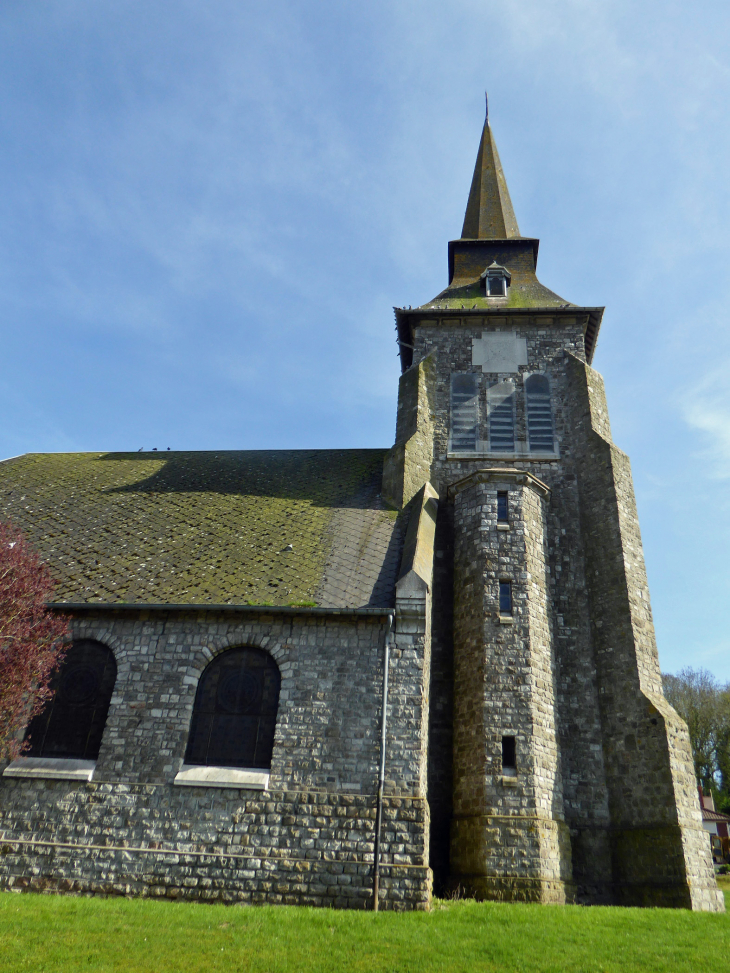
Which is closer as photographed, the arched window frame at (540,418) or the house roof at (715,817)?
the arched window frame at (540,418)

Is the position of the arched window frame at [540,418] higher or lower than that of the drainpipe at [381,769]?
higher

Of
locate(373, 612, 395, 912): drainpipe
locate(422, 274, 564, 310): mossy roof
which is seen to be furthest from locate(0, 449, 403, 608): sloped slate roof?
locate(422, 274, 564, 310): mossy roof

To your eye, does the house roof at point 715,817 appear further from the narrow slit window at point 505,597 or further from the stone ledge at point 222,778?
the stone ledge at point 222,778

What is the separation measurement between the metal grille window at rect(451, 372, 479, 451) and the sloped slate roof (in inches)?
96.5

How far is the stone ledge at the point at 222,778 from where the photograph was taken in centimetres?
1123

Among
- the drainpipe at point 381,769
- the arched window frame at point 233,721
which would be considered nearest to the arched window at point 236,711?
the arched window frame at point 233,721

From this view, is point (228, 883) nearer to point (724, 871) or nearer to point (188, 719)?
point (188, 719)

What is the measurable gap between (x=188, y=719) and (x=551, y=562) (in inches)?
350

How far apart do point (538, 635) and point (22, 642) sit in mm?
9633

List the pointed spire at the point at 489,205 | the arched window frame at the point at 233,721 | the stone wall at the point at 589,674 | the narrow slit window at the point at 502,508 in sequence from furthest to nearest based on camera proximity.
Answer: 1. the pointed spire at the point at 489,205
2. the narrow slit window at the point at 502,508
3. the stone wall at the point at 589,674
4. the arched window frame at the point at 233,721

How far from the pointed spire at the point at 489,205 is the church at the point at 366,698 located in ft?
33.8

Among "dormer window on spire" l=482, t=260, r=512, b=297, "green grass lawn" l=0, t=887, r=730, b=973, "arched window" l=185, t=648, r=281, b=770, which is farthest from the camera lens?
"dormer window on spire" l=482, t=260, r=512, b=297

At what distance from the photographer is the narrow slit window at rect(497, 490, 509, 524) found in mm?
15242

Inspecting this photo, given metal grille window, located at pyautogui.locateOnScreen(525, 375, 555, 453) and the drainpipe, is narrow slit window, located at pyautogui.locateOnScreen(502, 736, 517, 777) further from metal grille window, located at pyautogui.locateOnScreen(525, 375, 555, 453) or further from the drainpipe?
metal grille window, located at pyautogui.locateOnScreen(525, 375, 555, 453)
